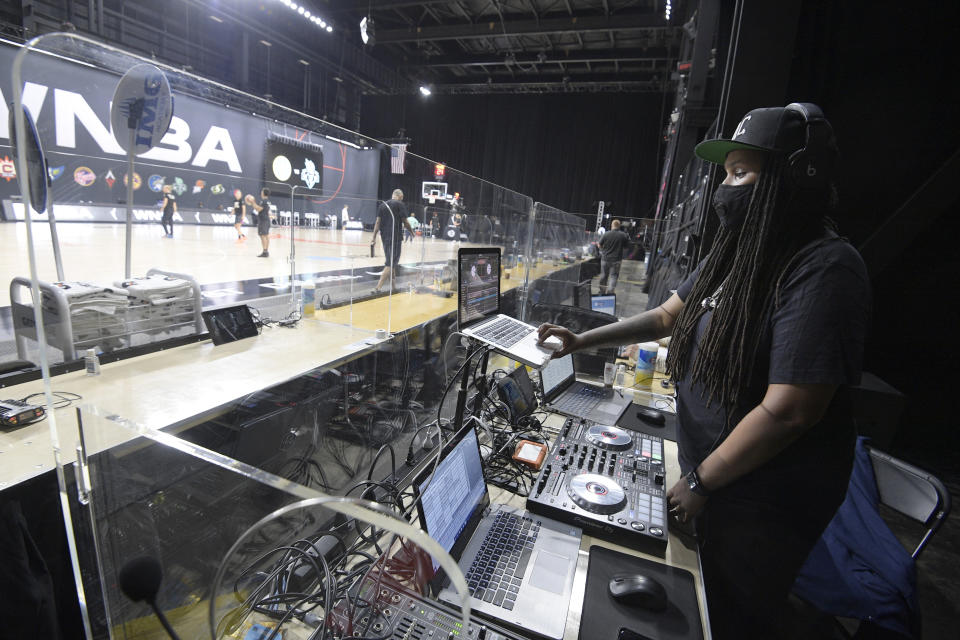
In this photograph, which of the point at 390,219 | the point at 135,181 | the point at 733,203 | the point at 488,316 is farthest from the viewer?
the point at 390,219

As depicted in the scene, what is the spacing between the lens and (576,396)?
196 cm

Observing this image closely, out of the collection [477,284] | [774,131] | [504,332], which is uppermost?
[774,131]

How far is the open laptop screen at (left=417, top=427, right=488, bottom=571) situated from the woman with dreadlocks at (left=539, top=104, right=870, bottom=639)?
1.59ft

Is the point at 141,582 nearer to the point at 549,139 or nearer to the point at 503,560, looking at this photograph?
the point at 503,560

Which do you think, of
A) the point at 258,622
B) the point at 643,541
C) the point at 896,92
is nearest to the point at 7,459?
the point at 258,622

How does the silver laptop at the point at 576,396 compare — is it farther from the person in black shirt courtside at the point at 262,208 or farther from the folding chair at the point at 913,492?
the person in black shirt courtside at the point at 262,208

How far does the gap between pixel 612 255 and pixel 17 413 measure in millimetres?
7175

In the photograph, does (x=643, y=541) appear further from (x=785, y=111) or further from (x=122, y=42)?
(x=122, y=42)

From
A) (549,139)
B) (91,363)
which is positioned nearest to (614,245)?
(91,363)

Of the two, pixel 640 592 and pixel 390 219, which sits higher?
pixel 390 219

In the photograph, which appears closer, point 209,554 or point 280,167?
point 209,554

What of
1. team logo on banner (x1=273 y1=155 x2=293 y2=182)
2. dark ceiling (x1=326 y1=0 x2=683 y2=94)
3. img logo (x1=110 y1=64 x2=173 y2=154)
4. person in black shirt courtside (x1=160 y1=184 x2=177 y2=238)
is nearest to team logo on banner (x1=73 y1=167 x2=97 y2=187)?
img logo (x1=110 y1=64 x2=173 y2=154)

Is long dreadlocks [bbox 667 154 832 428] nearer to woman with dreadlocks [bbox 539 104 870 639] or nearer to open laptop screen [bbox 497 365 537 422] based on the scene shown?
woman with dreadlocks [bbox 539 104 870 639]

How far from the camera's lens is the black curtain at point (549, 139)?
1474 centimetres
